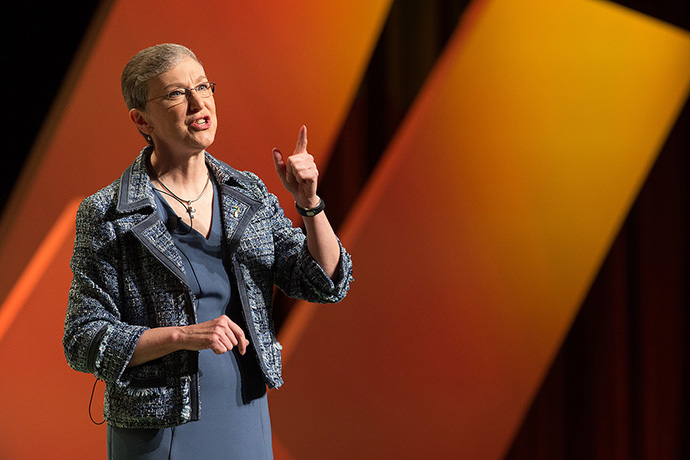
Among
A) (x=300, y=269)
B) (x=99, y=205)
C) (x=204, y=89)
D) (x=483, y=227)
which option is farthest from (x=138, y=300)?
(x=483, y=227)

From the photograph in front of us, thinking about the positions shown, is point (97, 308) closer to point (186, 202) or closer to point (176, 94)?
point (186, 202)

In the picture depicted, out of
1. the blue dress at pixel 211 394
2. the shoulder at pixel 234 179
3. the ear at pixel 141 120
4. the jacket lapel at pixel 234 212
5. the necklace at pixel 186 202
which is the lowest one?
the blue dress at pixel 211 394

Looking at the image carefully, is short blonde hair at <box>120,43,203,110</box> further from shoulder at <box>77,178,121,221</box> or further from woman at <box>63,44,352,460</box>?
shoulder at <box>77,178,121,221</box>

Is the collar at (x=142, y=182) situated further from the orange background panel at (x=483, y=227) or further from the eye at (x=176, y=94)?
the orange background panel at (x=483, y=227)

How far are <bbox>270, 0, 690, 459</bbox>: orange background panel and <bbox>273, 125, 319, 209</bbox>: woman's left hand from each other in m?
1.14

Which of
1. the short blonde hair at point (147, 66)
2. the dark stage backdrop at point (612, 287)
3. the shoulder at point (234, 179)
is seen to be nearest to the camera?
the short blonde hair at point (147, 66)

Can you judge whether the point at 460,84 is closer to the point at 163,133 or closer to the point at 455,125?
the point at 455,125

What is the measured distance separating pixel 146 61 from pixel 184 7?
117cm

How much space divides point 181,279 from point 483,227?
1.45 meters

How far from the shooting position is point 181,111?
4.37ft

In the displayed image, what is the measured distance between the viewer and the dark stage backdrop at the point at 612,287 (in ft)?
8.14

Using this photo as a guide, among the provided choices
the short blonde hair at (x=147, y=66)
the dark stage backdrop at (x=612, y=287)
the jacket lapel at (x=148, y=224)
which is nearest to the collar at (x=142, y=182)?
the jacket lapel at (x=148, y=224)

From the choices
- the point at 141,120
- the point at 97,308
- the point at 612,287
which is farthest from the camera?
the point at 612,287

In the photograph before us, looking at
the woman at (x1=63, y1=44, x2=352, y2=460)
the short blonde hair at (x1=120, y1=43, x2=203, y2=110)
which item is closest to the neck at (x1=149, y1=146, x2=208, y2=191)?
the woman at (x1=63, y1=44, x2=352, y2=460)
